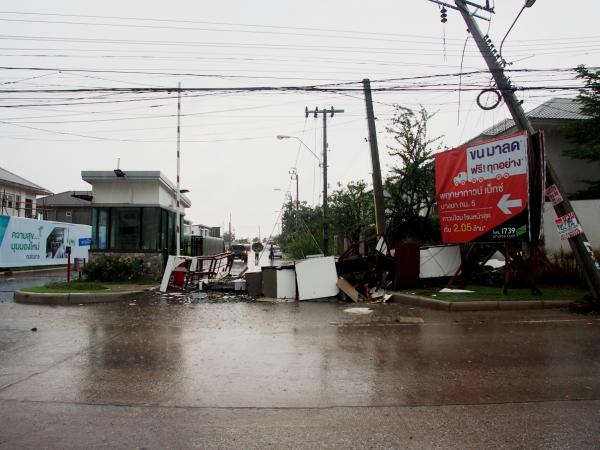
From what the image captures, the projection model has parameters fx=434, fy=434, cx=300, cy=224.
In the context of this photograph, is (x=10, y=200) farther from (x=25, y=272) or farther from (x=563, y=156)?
(x=563, y=156)

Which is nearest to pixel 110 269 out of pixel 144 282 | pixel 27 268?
pixel 144 282

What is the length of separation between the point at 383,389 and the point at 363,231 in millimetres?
18655

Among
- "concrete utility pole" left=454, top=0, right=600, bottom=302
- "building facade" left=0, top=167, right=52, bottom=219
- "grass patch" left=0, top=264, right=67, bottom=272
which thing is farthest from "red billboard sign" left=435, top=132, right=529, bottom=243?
"building facade" left=0, top=167, right=52, bottom=219

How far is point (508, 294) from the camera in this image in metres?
11.0

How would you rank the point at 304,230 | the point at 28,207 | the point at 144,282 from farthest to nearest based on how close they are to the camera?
the point at 304,230
the point at 28,207
the point at 144,282

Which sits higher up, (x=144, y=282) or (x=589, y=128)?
(x=589, y=128)

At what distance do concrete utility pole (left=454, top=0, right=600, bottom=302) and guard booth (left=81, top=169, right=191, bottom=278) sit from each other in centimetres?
1170

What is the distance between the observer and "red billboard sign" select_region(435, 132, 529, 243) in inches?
428

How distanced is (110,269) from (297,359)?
11.0 metres

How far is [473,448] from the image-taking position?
330 cm

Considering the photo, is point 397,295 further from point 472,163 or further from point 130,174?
point 130,174

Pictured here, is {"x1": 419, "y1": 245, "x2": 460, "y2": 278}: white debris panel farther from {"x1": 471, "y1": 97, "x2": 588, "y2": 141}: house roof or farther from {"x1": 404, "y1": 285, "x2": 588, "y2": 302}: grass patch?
{"x1": 471, "y1": 97, "x2": 588, "y2": 141}: house roof

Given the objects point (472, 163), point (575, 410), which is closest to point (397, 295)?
point (472, 163)

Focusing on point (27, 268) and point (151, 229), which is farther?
point (27, 268)
